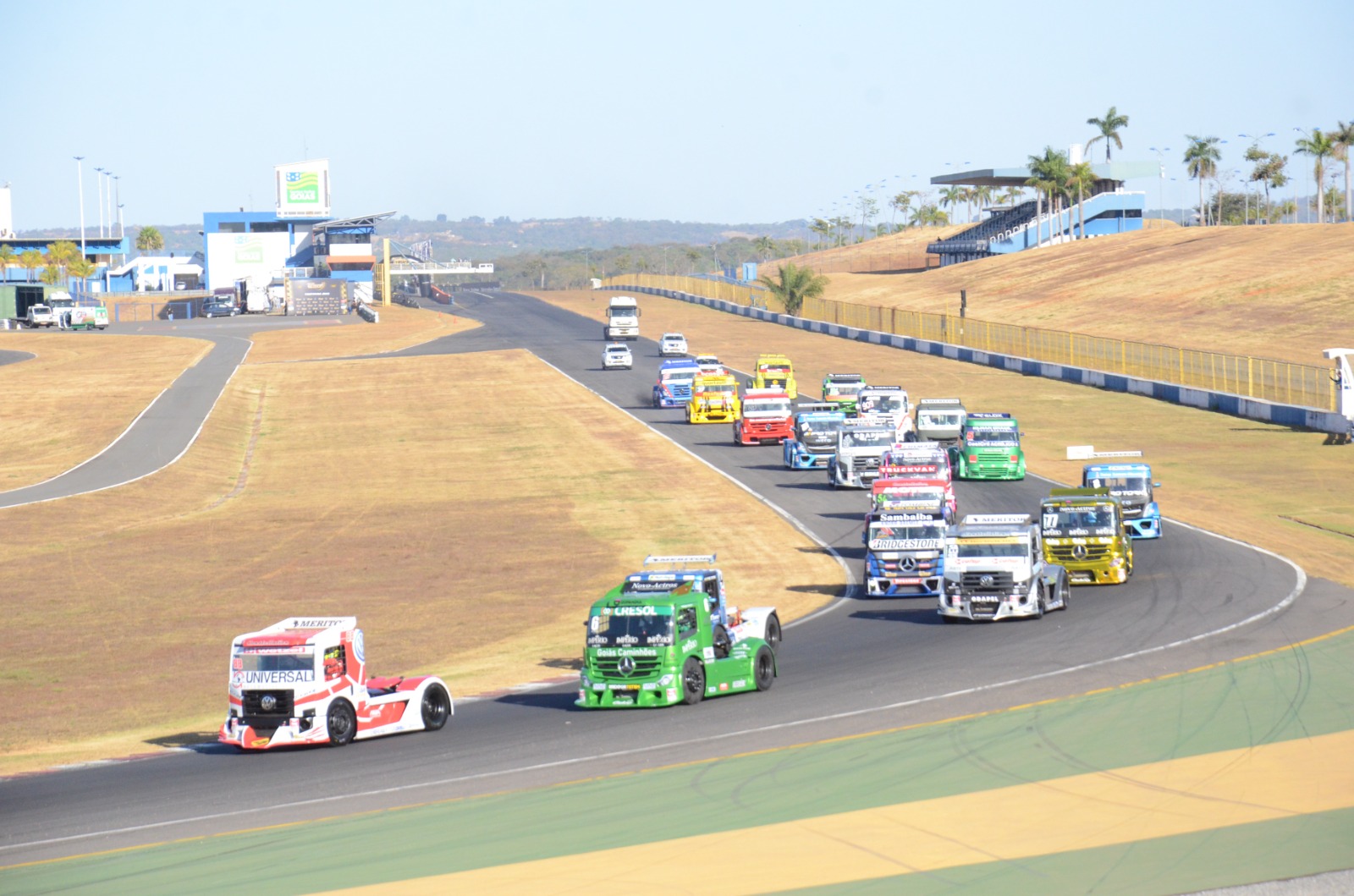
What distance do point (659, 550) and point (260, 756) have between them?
2225 cm

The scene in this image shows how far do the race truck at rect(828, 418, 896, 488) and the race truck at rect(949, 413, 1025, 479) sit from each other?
316 cm

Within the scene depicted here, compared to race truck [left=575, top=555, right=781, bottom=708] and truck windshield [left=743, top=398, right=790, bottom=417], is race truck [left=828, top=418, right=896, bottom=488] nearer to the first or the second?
truck windshield [left=743, top=398, right=790, bottom=417]

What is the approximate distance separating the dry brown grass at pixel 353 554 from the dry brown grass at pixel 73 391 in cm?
567

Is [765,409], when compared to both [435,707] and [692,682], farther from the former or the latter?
[435,707]

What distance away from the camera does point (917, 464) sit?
47.2 m

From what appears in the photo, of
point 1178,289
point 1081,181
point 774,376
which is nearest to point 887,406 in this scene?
point 774,376

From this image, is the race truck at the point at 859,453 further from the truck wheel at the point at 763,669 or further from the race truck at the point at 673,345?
the race truck at the point at 673,345

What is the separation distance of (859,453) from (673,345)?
4892 centimetres

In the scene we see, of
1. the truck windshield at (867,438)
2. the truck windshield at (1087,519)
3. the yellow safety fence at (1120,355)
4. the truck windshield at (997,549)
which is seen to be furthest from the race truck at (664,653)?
the yellow safety fence at (1120,355)

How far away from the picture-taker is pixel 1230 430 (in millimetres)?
67062

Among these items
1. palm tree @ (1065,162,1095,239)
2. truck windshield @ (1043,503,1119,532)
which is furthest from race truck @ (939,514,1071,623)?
palm tree @ (1065,162,1095,239)

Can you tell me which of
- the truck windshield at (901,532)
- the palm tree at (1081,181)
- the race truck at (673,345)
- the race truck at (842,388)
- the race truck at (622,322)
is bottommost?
the truck windshield at (901,532)

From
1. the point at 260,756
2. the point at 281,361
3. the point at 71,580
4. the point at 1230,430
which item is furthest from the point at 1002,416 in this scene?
the point at 281,361

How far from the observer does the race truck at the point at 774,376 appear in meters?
75.1
